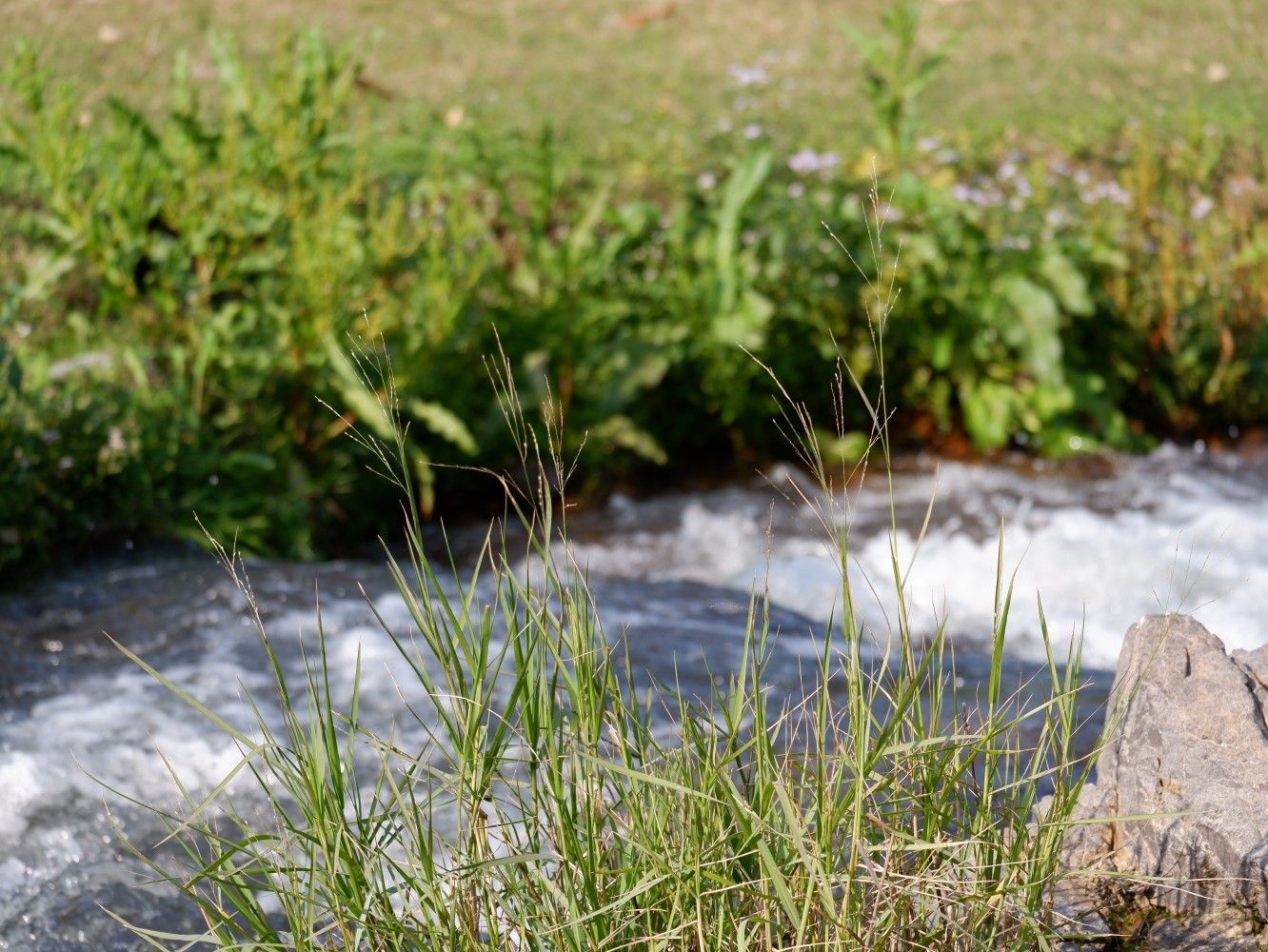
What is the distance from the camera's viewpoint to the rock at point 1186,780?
1.92 metres

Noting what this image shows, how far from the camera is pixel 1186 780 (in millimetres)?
1991

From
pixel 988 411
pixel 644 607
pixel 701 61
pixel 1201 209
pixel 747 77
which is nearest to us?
pixel 644 607

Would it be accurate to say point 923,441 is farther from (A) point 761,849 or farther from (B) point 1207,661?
(A) point 761,849

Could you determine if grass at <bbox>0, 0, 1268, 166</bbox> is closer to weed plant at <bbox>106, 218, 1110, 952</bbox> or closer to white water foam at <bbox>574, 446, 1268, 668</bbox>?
white water foam at <bbox>574, 446, 1268, 668</bbox>

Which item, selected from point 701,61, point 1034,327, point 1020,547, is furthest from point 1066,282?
point 701,61

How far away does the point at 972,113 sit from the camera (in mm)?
7730

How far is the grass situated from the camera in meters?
7.62

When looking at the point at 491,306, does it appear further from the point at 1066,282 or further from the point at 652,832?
the point at 652,832

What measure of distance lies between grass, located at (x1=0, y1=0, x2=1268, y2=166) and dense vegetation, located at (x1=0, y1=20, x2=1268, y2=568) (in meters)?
1.16

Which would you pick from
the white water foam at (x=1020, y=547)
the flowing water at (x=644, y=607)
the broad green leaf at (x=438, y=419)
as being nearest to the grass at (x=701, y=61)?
the white water foam at (x=1020, y=547)

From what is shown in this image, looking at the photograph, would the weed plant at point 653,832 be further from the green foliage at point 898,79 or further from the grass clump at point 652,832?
the green foliage at point 898,79

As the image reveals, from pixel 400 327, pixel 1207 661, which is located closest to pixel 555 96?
pixel 400 327

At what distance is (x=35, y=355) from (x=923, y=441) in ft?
10.9

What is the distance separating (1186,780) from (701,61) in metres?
7.58
